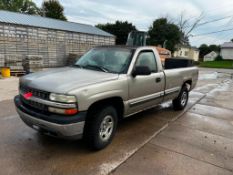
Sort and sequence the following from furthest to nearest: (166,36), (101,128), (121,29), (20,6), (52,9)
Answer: (20,6), (52,9), (121,29), (166,36), (101,128)

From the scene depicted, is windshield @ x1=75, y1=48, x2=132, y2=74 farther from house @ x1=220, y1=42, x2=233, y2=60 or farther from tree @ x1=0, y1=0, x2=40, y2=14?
house @ x1=220, y1=42, x2=233, y2=60

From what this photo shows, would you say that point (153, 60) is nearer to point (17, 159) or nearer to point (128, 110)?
point (128, 110)

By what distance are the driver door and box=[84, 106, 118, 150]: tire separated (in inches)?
20.4

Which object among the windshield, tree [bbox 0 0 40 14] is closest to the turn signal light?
the windshield

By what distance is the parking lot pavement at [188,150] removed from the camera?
116 inches

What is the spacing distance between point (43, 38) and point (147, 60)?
46.2 ft

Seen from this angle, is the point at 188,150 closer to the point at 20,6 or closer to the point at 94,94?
the point at 94,94

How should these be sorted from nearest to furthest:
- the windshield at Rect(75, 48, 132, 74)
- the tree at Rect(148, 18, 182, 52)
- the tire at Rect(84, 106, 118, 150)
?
Answer: the tire at Rect(84, 106, 118, 150) → the windshield at Rect(75, 48, 132, 74) → the tree at Rect(148, 18, 182, 52)

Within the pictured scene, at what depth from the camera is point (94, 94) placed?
2.90m

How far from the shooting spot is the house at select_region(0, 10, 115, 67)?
14.0 m

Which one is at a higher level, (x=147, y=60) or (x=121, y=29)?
(x=121, y=29)

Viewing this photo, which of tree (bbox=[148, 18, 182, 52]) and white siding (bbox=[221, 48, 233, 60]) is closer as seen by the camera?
tree (bbox=[148, 18, 182, 52])

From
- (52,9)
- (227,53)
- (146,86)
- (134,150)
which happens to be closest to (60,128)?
(134,150)

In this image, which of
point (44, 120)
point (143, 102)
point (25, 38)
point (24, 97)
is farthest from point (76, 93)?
point (25, 38)
